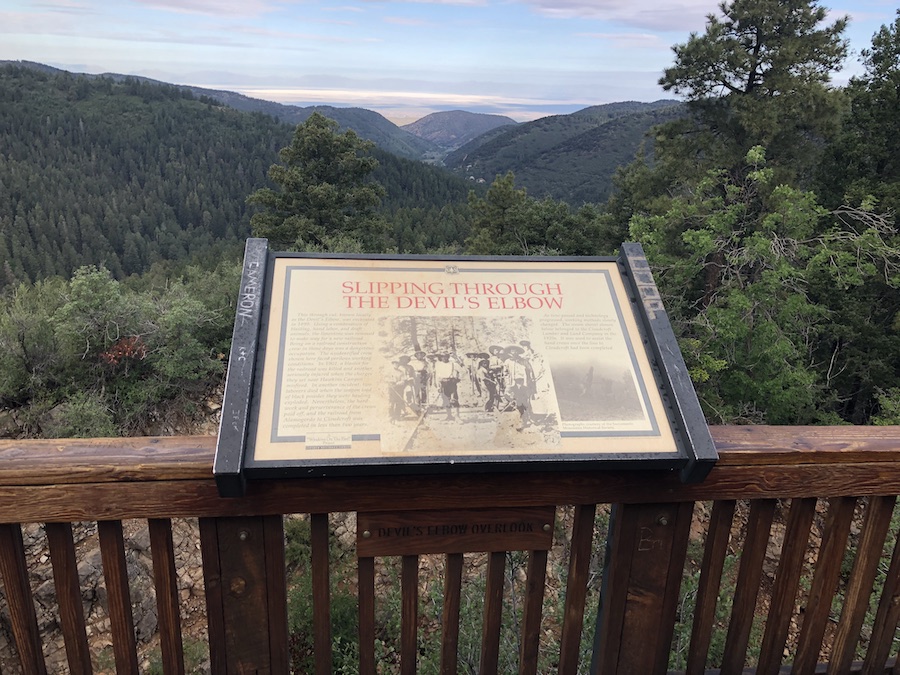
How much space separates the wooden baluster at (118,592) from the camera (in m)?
1.23

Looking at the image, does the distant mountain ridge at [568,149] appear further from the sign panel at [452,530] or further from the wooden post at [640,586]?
the sign panel at [452,530]

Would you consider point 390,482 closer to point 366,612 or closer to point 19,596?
point 366,612

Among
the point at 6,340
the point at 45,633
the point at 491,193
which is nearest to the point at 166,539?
the point at 45,633

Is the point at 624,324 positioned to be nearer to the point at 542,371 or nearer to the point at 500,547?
the point at 542,371

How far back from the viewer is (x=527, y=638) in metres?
1.46

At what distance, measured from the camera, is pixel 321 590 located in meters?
1.33

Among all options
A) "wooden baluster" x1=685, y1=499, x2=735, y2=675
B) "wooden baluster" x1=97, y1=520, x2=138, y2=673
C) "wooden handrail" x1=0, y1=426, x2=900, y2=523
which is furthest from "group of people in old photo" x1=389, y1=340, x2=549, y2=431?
"wooden baluster" x1=97, y1=520, x2=138, y2=673

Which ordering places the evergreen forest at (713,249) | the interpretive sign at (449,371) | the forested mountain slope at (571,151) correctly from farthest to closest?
1. the forested mountain slope at (571,151)
2. the evergreen forest at (713,249)
3. the interpretive sign at (449,371)

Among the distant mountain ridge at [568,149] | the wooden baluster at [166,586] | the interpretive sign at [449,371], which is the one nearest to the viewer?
the interpretive sign at [449,371]

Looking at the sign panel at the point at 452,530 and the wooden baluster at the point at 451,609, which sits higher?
the sign panel at the point at 452,530

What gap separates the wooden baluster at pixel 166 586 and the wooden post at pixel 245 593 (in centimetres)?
7

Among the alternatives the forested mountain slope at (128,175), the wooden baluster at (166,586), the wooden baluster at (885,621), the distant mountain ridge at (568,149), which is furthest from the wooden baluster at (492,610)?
the distant mountain ridge at (568,149)

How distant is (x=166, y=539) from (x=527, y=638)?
89 cm

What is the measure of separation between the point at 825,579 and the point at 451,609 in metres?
0.95
